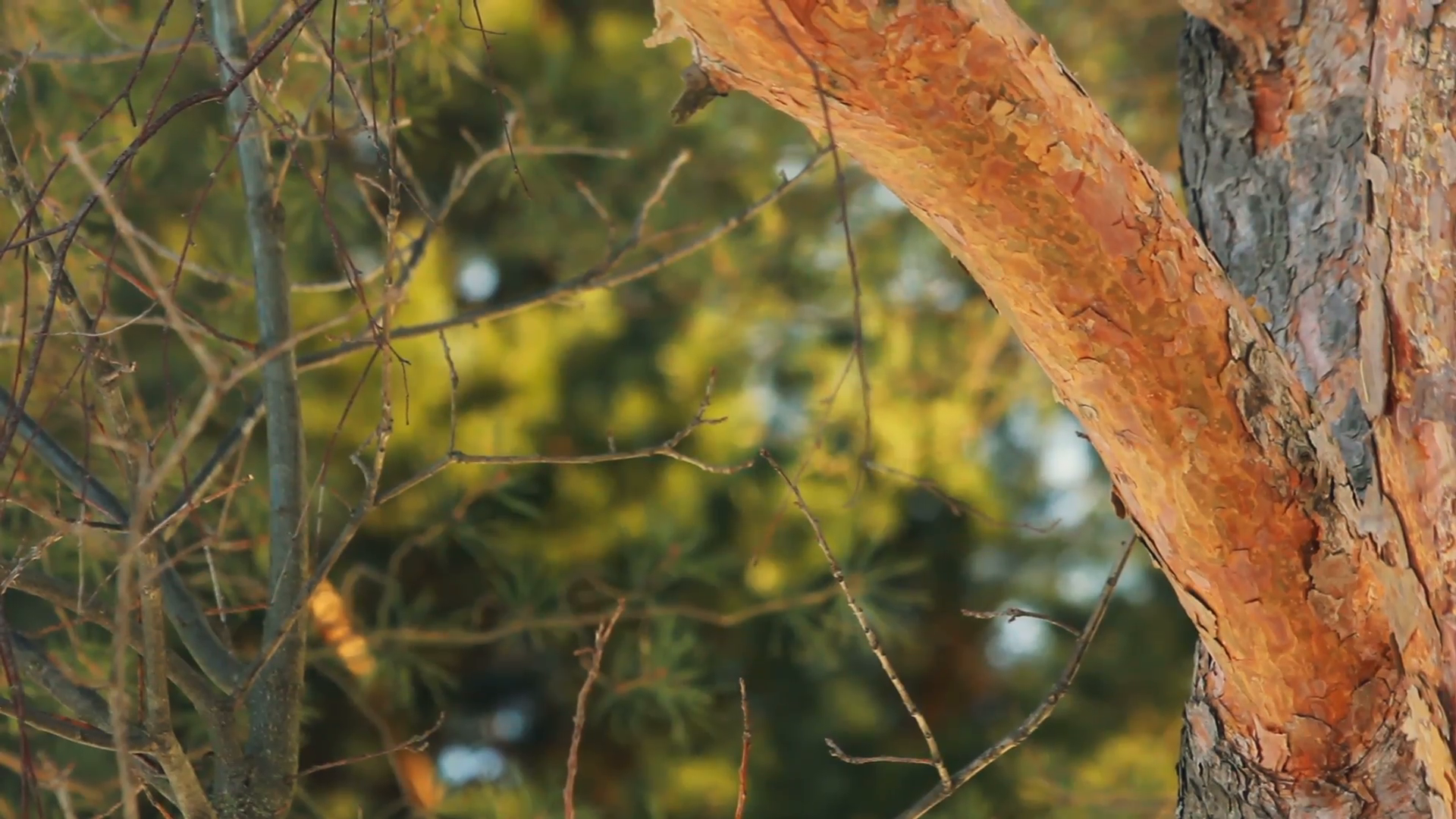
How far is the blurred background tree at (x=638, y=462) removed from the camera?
160cm

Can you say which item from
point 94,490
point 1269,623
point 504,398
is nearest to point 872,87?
point 1269,623

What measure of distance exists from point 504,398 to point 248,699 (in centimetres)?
99

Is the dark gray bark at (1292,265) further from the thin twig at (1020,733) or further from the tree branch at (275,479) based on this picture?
the tree branch at (275,479)

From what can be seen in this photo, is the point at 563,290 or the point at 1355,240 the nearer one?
the point at 1355,240

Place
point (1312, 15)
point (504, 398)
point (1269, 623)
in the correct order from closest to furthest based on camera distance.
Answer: point (1269, 623), point (1312, 15), point (504, 398)

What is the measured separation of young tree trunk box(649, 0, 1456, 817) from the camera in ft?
1.78

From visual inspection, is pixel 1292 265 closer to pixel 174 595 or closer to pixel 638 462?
pixel 174 595

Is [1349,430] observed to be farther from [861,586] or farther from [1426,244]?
[861,586]

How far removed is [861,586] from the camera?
1.61 meters

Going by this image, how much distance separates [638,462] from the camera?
5.89 ft

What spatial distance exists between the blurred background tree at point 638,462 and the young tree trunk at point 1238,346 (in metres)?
0.84

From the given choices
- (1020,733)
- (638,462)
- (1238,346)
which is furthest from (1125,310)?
(638,462)

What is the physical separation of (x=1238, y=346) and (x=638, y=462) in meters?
1.24

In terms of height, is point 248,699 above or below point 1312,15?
below
